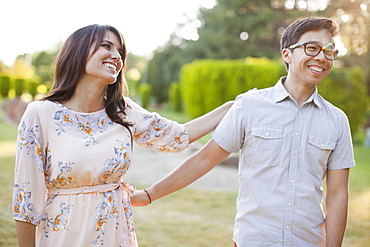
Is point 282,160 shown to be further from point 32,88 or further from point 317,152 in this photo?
point 32,88

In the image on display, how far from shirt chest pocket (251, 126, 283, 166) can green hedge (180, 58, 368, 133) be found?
12405mm

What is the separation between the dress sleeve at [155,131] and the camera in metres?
2.34

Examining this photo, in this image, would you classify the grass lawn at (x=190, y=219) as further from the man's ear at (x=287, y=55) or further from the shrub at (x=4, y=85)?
the shrub at (x=4, y=85)

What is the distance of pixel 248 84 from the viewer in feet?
51.6

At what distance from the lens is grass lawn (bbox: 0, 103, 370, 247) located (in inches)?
184

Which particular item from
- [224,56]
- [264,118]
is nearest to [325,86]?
[264,118]

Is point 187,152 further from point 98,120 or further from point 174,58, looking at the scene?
point 174,58

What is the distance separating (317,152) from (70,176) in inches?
47.1

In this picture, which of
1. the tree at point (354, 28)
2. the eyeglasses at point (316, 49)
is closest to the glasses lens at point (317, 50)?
the eyeglasses at point (316, 49)

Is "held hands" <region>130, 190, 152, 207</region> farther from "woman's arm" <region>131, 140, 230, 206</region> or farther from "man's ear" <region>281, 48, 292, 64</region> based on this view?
"man's ear" <region>281, 48, 292, 64</region>

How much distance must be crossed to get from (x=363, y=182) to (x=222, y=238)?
4.50m

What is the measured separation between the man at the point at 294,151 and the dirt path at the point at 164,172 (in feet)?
16.6

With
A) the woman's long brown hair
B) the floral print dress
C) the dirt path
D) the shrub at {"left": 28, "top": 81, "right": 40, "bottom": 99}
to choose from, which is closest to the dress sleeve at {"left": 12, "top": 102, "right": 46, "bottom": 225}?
the floral print dress

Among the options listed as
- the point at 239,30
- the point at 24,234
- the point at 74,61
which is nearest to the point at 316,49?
the point at 74,61
